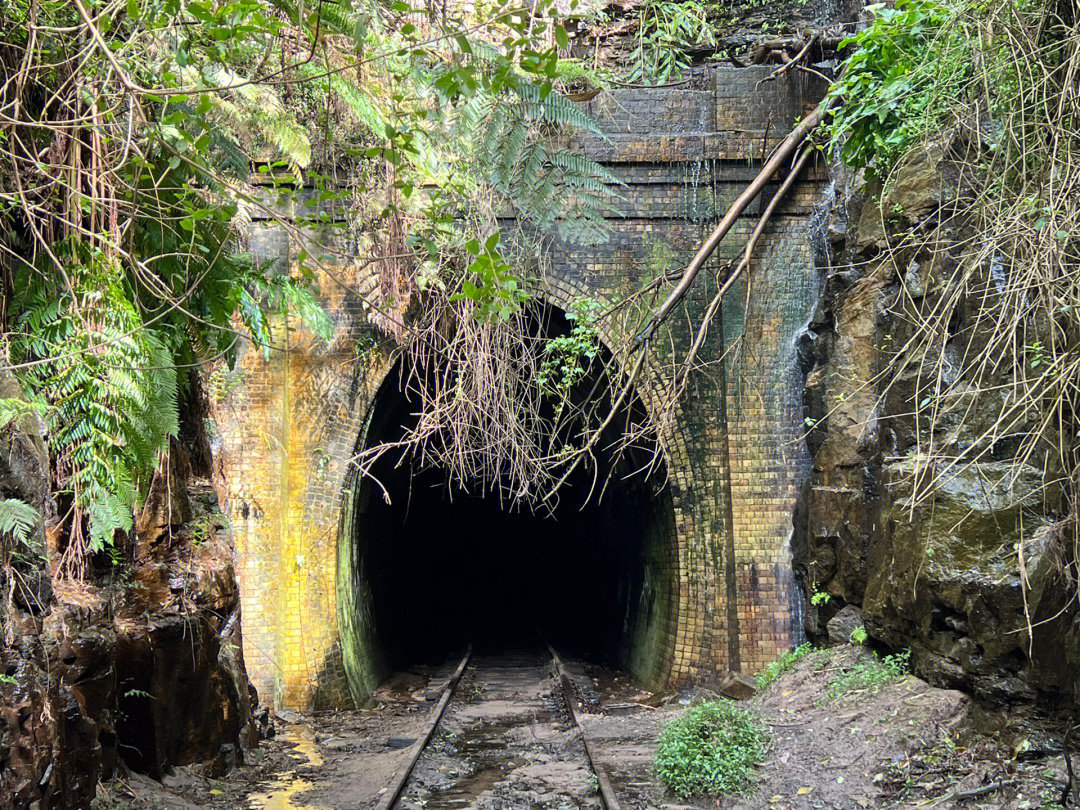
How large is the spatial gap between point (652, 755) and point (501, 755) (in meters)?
1.50

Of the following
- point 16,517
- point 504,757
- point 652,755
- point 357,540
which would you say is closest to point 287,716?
point 357,540

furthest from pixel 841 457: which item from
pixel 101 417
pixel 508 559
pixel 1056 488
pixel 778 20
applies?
pixel 508 559

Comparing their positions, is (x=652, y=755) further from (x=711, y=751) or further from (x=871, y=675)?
(x=871, y=675)

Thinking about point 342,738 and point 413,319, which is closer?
point 342,738

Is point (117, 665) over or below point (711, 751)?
over

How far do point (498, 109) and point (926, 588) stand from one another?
4.73m

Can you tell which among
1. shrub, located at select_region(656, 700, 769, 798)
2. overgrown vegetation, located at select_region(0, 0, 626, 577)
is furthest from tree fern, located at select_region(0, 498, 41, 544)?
shrub, located at select_region(656, 700, 769, 798)

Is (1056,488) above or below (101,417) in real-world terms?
below

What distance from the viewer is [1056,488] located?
5582 millimetres

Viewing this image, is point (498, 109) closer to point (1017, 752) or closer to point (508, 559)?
point (1017, 752)

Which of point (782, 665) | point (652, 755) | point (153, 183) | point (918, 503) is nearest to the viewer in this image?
point (153, 183)

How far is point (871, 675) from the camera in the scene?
743cm

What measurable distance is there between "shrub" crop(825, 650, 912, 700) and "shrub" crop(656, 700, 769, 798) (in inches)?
32.3

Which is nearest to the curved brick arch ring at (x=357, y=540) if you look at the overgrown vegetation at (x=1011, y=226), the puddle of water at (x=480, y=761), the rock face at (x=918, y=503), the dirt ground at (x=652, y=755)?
the dirt ground at (x=652, y=755)
